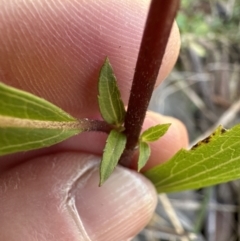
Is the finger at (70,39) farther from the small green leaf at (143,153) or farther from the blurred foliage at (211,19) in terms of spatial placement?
the blurred foliage at (211,19)

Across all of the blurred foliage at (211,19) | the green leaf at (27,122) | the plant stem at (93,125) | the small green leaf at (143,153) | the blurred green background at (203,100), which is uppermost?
the green leaf at (27,122)

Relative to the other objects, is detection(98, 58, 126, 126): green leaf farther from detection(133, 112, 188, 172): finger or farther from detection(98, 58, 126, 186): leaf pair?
detection(133, 112, 188, 172): finger

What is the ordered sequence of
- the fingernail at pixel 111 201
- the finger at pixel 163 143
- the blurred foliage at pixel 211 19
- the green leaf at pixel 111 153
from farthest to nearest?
the blurred foliage at pixel 211 19
the finger at pixel 163 143
the fingernail at pixel 111 201
the green leaf at pixel 111 153

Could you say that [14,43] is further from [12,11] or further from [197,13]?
[197,13]

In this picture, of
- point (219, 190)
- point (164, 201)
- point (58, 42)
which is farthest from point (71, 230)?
point (219, 190)

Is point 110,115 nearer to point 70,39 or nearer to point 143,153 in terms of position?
point 143,153

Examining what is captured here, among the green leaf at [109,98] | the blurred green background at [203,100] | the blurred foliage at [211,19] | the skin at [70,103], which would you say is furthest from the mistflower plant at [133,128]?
the blurred foliage at [211,19]
